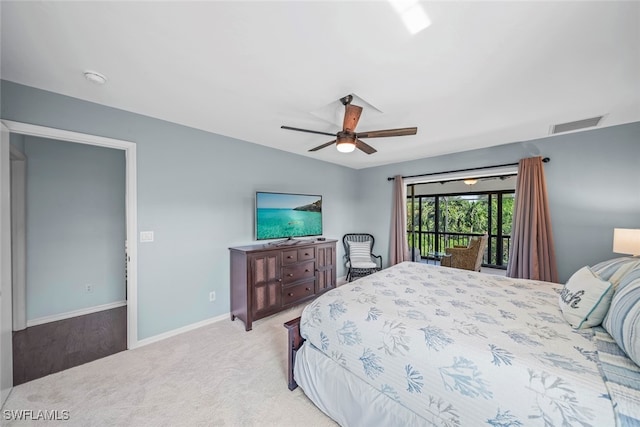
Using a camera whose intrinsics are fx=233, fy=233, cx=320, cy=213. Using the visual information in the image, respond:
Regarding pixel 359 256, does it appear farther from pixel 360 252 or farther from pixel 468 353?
pixel 468 353

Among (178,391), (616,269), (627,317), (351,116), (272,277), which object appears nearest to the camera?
(627,317)

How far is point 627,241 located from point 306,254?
11.5 feet

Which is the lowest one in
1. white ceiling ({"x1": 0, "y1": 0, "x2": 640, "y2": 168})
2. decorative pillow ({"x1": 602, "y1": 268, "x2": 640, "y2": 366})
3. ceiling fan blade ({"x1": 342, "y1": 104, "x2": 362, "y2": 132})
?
decorative pillow ({"x1": 602, "y1": 268, "x2": 640, "y2": 366})

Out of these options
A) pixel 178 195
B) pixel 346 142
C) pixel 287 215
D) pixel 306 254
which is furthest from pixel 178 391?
pixel 346 142

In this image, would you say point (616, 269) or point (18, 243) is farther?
point (18, 243)

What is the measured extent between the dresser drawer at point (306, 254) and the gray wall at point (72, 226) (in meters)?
2.83

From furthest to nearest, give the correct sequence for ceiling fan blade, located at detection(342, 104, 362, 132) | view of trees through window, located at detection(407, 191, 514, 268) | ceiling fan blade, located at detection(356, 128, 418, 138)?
1. view of trees through window, located at detection(407, 191, 514, 268)
2. ceiling fan blade, located at detection(356, 128, 418, 138)
3. ceiling fan blade, located at detection(342, 104, 362, 132)

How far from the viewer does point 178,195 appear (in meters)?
2.83

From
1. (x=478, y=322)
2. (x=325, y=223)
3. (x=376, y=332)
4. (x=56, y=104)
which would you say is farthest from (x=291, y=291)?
(x=56, y=104)

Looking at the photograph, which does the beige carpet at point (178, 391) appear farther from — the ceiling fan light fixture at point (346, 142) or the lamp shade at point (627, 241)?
the lamp shade at point (627, 241)

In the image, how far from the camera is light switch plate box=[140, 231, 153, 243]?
101 inches

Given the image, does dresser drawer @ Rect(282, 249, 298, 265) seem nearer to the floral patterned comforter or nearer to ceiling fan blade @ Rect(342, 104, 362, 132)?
the floral patterned comforter

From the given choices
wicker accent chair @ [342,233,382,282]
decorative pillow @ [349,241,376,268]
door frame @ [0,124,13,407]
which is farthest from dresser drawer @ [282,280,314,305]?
door frame @ [0,124,13,407]

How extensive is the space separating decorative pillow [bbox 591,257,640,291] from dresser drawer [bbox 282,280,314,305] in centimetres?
301
